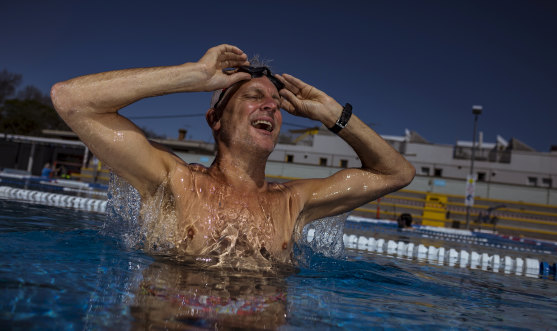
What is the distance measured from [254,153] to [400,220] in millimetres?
9880

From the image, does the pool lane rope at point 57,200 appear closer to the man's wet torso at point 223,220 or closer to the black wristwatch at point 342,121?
the man's wet torso at point 223,220

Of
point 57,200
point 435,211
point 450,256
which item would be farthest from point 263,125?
point 435,211

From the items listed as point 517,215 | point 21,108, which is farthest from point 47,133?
point 517,215

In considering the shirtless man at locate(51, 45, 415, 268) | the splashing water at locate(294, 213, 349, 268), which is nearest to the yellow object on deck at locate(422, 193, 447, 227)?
the splashing water at locate(294, 213, 349, 268)

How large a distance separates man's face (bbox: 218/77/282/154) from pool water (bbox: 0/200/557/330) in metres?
0.87

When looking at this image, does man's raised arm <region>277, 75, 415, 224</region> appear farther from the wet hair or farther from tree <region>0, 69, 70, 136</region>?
tree <region>0, 69, 70, 136</region>

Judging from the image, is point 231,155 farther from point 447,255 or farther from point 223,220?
point 447,255

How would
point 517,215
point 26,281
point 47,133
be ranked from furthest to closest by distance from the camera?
point 47,133 < point 517,215 < point 26,281

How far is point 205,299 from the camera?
65.7 inches

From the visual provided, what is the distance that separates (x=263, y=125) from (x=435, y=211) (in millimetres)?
17666

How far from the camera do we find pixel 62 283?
176 centimetres

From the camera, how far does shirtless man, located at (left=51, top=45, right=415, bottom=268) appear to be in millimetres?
2248

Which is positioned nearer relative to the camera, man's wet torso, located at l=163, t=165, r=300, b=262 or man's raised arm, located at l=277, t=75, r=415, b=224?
man's wet torso, located at l=163, t=165, r=300, b=262

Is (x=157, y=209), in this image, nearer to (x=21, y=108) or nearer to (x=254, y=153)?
(x=254, y=153)
